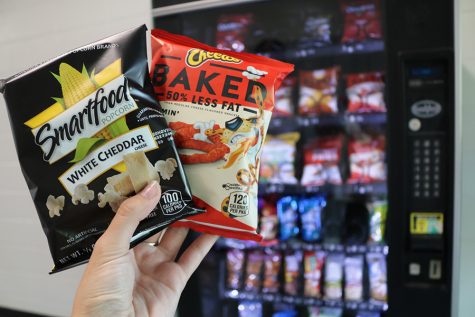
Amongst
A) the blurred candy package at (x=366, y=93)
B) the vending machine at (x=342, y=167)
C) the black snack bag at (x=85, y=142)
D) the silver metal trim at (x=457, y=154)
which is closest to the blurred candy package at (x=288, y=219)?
the vending machine at (x=342, y=167)

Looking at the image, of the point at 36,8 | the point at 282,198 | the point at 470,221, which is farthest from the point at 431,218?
the point at 36,8

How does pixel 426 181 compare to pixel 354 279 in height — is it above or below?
above

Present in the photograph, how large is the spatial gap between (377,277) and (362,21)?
3.32 feet

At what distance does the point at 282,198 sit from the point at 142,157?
3.19 ft

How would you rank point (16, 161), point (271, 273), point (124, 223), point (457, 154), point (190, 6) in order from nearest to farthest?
point (124, 223) < point (457, 154) < point (190, 6) < point (271, 273) < point (16, 161)

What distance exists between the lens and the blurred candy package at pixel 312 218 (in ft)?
5.34

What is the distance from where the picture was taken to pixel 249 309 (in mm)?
1773

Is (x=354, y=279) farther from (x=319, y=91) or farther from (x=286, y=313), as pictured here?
(x=319, y=91)

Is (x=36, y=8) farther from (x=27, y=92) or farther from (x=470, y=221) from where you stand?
(x=470, y=221)

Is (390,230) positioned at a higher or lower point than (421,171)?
lower

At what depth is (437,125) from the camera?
47.8 inches

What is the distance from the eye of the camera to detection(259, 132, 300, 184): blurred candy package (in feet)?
5.40

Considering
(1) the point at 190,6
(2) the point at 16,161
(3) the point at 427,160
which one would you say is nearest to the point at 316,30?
(1) the point at 190,6

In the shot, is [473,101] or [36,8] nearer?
[473,101]
